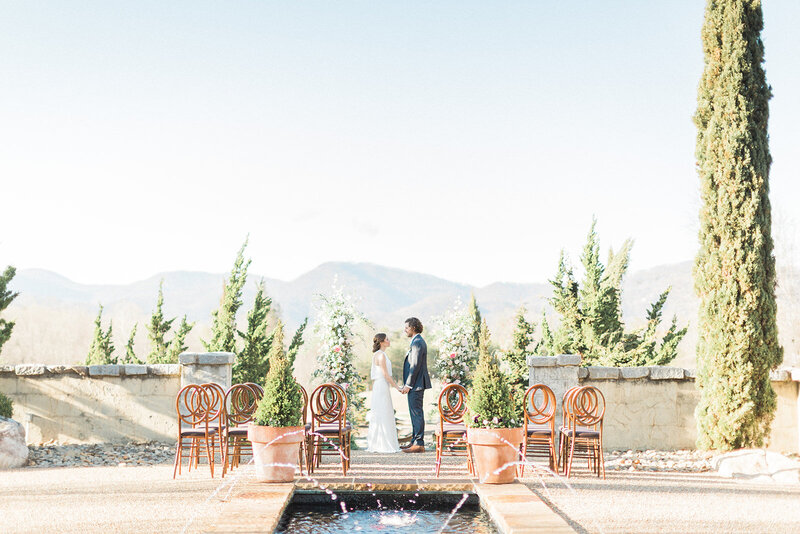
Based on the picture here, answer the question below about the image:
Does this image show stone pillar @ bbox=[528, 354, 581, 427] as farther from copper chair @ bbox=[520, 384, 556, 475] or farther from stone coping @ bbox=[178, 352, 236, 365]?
stone coping @ bbox=[178, 352, 236, 365]

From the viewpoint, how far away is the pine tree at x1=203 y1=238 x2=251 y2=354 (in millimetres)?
12320

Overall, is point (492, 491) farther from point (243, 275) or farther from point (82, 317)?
point (82, 317)

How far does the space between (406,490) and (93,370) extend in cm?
557

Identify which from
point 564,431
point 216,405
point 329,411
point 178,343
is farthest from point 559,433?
point 178,343

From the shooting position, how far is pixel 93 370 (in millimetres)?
9508

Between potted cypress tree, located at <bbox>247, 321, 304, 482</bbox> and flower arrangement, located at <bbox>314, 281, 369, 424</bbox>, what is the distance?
4.86 meters

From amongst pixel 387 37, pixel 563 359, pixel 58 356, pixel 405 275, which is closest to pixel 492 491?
pixel 563 359

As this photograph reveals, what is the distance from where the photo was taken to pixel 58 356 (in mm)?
43031

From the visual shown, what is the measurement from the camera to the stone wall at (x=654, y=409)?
910cm

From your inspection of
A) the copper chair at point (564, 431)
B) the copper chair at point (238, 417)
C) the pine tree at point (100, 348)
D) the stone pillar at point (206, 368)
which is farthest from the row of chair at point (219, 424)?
the pine tree at point (100, 348)

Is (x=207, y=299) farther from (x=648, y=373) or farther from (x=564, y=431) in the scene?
(x=564, y=431)

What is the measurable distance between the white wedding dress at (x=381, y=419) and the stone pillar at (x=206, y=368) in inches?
75.6

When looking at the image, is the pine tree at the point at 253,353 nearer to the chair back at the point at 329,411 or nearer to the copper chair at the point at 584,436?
the chair back at the point at 329,411

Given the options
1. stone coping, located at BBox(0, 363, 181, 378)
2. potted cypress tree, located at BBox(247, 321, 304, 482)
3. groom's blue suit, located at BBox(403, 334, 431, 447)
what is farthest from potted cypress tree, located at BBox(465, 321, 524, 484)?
stone coping, located at BBox(0, 363, 181, 378)
